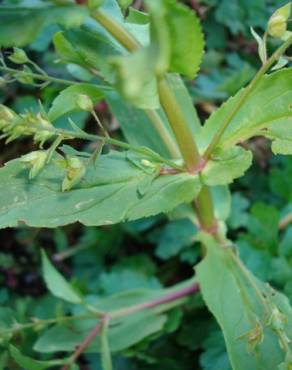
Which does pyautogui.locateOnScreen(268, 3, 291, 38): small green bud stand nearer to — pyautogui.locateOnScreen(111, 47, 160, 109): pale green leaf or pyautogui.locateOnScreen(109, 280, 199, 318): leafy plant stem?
pyautogui.locateOnScreen(111, 47, 160, 109): pale green leaf

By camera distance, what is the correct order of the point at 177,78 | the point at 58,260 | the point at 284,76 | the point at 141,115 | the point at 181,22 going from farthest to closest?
the point at 58,260
the point at 141,115
the point at 177,78
the point at 284,76
the point at 181,22

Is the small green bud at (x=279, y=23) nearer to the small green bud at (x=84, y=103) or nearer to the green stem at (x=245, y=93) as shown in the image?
the green stem at (x=245, y=93)

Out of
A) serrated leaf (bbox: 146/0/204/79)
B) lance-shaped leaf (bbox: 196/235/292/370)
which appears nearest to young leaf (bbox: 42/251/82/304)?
lance-shaped leaf (bbox: 196/235/292/370)

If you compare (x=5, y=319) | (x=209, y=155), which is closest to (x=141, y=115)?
(x=209, y=155)

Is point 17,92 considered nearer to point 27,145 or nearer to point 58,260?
point 27,145

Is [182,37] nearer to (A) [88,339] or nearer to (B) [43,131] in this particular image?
(B) [43,131]

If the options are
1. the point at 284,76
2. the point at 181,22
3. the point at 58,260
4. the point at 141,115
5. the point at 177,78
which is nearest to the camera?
the point at 181,22
